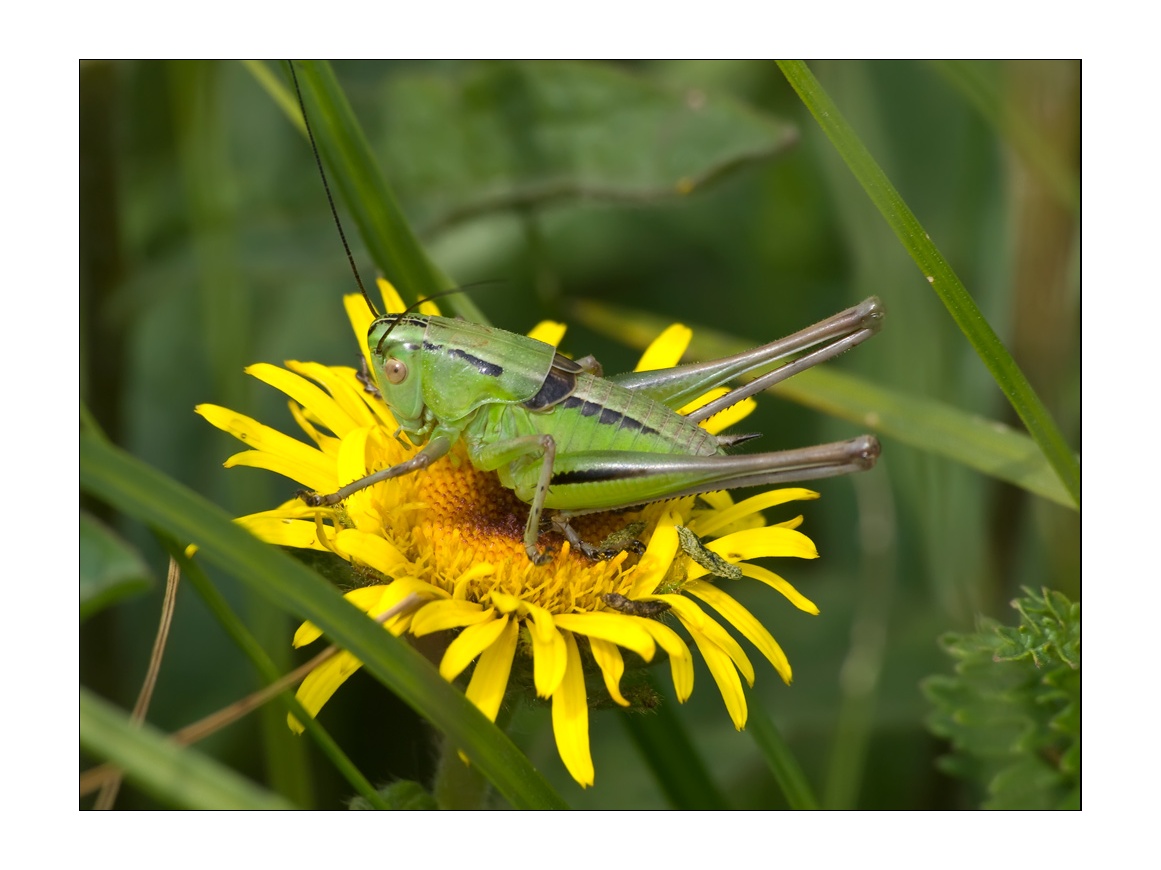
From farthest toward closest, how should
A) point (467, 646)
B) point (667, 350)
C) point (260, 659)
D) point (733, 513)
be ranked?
point (667, 350) < point (733, 513) < point (260, 659) < point (467, 646)

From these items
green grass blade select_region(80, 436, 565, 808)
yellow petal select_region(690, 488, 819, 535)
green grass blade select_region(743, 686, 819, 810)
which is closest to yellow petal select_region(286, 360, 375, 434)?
green grass blade select_region(80, 436, 565, 808)

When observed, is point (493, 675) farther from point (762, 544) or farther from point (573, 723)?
point (762, 544)

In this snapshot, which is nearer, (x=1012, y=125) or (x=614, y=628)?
(x=614, y=628)

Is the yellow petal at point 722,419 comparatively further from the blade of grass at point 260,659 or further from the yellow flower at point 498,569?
the blade of grass at point 260,659

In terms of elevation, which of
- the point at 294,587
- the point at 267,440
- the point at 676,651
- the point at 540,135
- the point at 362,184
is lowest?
the point at 676,651

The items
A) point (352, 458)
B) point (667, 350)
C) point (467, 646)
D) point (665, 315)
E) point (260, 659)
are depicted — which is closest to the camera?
point (467, 646)

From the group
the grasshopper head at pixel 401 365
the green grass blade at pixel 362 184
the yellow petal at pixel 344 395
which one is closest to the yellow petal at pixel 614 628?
the grasshopper head at pixel 401 365

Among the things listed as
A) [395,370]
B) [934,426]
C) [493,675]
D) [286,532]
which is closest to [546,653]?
[493,675]

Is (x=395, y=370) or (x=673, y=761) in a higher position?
(x=395, y=370)
